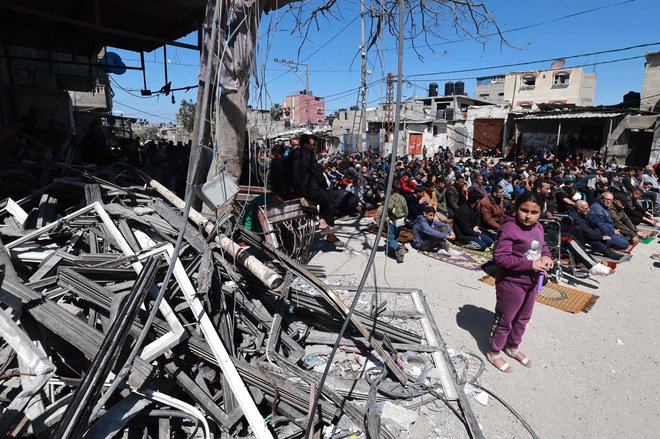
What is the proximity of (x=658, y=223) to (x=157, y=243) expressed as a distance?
12.1m

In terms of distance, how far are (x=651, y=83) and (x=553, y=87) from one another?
16949mm

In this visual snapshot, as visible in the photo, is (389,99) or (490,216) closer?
(490,216)

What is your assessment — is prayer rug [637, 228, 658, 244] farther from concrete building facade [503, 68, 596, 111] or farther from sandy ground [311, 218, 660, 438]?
concrete building facade [503, 68, 596, 111]

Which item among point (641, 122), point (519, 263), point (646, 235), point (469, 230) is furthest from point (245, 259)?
point (641, 122)

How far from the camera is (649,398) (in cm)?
323

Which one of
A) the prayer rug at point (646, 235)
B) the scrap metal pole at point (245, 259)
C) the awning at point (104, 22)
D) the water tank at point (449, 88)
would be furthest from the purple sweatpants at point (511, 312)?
the water tank at point (449, 88)

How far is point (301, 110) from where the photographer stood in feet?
181

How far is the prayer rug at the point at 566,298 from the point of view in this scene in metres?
4.95

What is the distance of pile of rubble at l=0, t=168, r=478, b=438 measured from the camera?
226 centimetres

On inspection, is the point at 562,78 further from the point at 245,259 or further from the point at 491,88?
the point at 245,259

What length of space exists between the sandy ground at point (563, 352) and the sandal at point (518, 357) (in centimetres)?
6

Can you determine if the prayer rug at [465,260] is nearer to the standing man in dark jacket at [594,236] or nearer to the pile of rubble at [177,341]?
the standing man in dark jacket at [594,236]

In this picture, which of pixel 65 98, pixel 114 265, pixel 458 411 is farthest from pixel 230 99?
pixel 65 98

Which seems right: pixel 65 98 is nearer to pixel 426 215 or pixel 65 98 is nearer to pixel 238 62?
pixel 238 62
